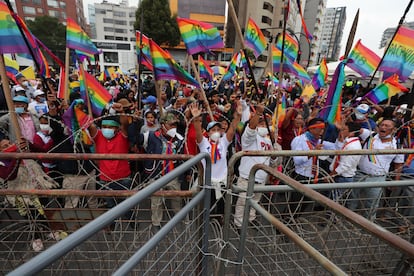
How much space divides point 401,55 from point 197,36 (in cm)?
416

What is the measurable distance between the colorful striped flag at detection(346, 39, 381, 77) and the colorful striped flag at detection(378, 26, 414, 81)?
89 cm

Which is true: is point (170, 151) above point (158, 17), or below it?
below

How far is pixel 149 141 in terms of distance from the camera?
3736mm

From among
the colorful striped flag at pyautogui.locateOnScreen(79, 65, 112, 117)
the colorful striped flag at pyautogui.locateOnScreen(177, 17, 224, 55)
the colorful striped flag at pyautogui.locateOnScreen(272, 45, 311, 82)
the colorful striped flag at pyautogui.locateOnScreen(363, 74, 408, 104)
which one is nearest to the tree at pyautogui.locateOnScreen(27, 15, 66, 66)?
the colorful striped flag at pyautogui.locateOnScreen(79, 65, 112, 117)

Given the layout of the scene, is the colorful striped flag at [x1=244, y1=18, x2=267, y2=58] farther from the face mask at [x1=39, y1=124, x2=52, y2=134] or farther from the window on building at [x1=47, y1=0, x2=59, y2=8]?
the window on building at [x1=47, y1=0, x2=59, y2=8]

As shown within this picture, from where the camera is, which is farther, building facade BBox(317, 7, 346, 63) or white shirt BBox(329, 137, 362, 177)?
building facade BBox(317, 7, 346, 63)

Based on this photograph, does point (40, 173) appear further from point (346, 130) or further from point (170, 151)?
→ point (346, 130)

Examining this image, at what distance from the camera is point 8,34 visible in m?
3.28

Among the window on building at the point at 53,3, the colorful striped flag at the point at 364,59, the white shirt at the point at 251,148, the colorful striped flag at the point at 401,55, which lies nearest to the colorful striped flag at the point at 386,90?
the colorful striped flag at the point at 401,55

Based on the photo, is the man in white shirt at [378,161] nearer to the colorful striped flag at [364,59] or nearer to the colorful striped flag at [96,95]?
the colorful striped flag at [364,59]

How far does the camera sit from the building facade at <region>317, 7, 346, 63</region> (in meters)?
102

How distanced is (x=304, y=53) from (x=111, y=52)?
55.1m

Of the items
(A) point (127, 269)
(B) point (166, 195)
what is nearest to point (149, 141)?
(B) point (166, 195)

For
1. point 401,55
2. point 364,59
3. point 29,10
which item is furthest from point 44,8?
point 401,55
